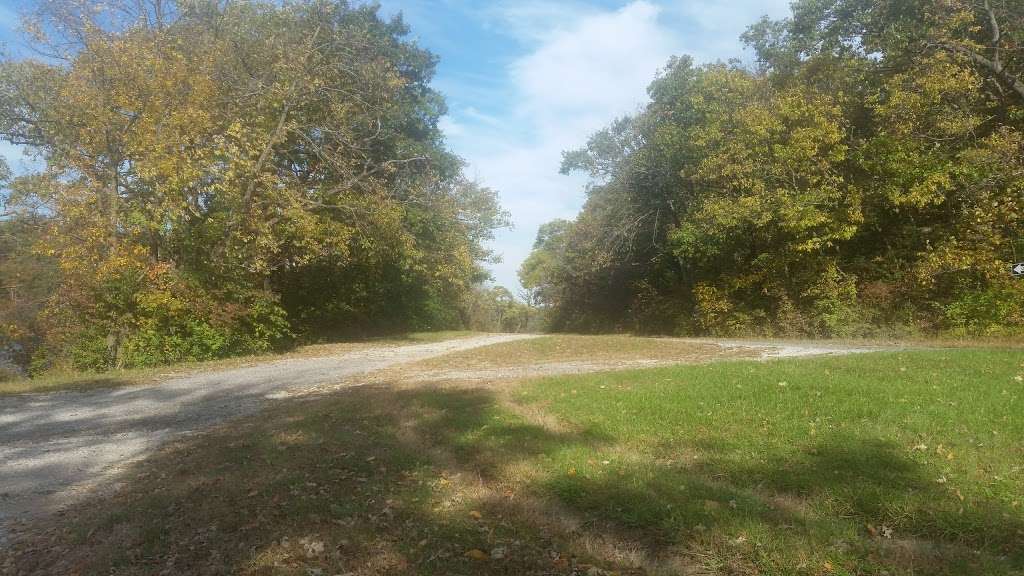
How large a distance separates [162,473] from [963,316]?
17071 millimetres

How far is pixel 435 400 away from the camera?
29.0 feet

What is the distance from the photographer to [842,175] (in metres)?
17.4

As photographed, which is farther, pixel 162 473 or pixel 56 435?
pixel 56 435

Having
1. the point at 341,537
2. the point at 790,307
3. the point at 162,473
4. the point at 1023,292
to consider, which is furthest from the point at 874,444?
the point at 790,307

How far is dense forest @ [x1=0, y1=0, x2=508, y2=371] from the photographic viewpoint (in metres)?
14.2

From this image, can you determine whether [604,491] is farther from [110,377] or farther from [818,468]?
[110,377]

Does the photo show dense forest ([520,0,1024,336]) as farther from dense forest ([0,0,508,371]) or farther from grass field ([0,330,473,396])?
grass field ([0,330,473,396])

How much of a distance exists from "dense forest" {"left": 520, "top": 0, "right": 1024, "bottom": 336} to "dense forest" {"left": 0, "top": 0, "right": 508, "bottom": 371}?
383 inches

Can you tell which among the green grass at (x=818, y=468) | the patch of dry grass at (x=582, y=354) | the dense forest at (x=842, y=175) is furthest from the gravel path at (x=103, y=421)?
the dense forest at (x=842, y=175)

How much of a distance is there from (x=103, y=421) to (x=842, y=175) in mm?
18198

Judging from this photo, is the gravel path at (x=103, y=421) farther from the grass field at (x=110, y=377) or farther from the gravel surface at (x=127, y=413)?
the grass field at (x=110, y=377)

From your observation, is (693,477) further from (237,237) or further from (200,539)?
(237,237)

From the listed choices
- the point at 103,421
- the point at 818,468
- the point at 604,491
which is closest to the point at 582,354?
the point at 103,421

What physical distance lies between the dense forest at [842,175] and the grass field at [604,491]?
887cm
